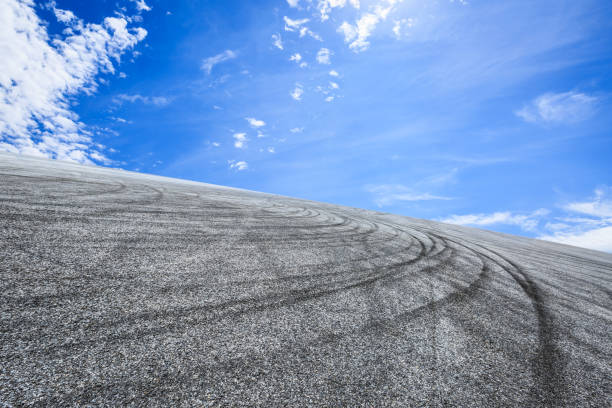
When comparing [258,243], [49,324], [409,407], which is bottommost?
[409,407]

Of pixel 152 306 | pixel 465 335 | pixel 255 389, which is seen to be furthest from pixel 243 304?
pixel 465 335

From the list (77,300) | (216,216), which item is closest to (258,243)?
(216,216)

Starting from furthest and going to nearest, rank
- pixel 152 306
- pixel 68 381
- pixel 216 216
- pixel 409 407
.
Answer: pixel 216 216, pixel 152 306, pixel 409 407, pixel 68 381

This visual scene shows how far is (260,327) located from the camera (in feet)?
5.15

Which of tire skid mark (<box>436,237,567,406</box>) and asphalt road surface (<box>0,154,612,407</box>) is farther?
tire skid mark (<box>436,237,567,406</box>)

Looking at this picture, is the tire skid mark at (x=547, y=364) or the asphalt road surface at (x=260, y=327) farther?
the tire skid mark at (x=547, y=364)

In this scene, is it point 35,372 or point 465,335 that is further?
point 465,335

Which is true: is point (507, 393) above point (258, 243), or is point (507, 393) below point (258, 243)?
below

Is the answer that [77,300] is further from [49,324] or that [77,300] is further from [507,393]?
[507,393]

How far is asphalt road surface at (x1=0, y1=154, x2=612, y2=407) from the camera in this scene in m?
1.14

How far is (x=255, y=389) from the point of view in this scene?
44.9 inches

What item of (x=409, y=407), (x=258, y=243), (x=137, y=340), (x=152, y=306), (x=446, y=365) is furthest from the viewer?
(x=258, y=243)

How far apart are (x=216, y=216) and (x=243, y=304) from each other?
9.33ft

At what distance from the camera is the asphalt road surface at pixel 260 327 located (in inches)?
44.9
